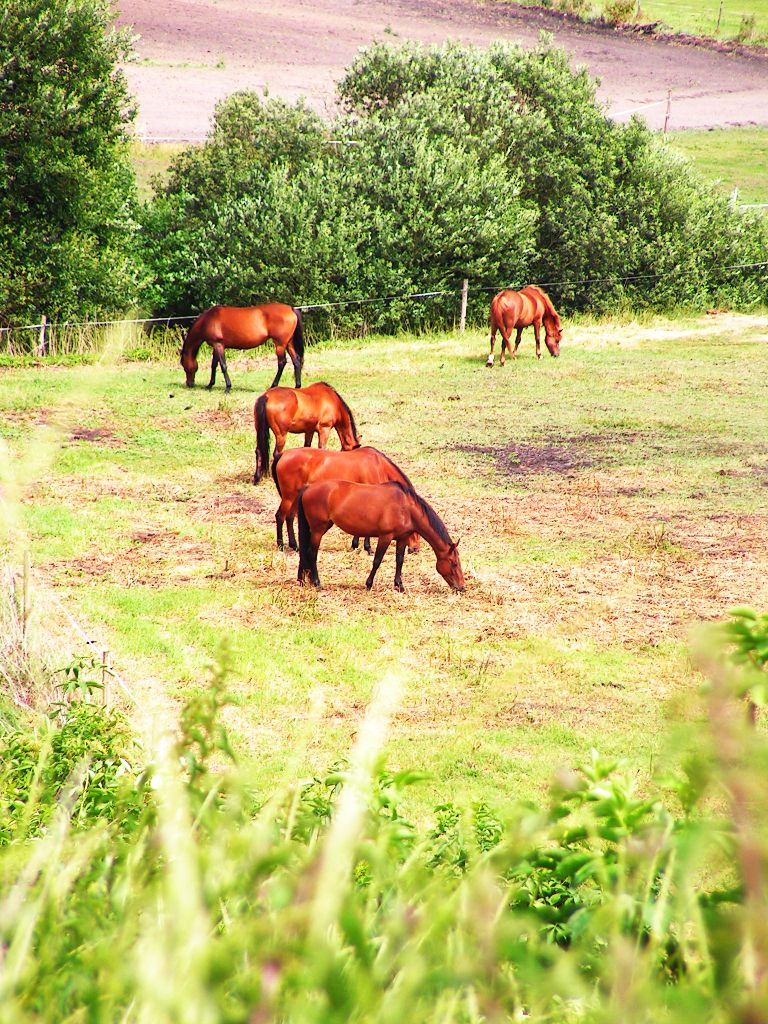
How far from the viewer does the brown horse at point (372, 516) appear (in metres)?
9.07

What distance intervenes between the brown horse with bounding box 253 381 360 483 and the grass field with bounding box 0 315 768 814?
72 cm

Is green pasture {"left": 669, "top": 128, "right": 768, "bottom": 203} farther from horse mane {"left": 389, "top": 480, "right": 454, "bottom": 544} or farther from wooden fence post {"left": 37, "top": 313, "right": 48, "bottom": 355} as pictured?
horse mane {"left": 389, "top": 480, "right": 454, "bottom": 544}

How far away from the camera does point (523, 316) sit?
1989cm

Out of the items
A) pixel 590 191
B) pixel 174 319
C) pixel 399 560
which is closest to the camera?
pixel 399 560

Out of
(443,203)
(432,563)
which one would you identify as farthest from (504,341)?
(432,563)

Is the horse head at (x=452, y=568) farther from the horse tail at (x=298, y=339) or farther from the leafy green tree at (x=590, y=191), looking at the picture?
the leafy green tree at (x=590, y=191)

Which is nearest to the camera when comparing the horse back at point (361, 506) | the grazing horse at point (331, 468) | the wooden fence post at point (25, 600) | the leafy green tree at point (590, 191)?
the wooden fence post at point (25, 600)

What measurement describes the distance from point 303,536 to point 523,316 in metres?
11.7

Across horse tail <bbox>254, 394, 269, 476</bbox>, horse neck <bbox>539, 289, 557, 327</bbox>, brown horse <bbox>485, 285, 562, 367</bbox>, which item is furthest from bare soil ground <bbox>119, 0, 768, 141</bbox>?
horse tail <bbox>254, 394, 269, 476</bbox>

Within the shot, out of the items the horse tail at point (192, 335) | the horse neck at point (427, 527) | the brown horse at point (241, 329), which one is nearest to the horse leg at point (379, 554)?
the horse neck at point (427, 527)

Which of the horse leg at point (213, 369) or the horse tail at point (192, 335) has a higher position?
the horse tail at point (192, 335)

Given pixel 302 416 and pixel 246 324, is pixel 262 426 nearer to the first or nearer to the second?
pixel 302 416

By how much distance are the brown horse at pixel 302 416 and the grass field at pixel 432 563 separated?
72 centimetres

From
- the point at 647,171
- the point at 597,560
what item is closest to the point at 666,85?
the point at 647,171
